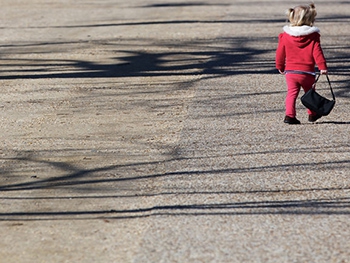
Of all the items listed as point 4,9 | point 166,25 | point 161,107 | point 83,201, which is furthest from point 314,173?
point 4,9

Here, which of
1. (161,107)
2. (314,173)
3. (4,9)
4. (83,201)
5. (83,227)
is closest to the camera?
(83,227)

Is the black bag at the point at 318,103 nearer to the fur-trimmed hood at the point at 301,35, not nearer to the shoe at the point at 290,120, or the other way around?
the shoe at the point at 290,120

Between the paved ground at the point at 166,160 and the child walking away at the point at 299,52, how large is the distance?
31cm

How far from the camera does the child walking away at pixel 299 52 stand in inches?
311

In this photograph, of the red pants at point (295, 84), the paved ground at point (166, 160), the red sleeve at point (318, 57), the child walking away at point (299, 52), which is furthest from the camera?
the red pants at point (295, 84)

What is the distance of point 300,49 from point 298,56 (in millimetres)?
71

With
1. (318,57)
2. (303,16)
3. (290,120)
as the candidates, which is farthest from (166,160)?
(303,16)

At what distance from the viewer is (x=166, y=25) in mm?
18109

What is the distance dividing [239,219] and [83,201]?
1.18m

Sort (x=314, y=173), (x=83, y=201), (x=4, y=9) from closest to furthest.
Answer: (x=83, y=201) → (x=314, y=173) → (x=4, y=9)

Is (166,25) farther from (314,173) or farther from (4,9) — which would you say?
(314,173)

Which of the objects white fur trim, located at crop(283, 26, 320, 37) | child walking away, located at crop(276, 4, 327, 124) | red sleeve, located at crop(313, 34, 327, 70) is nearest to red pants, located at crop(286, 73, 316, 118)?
child walking away, located at crop(276, 4, 327, 124)

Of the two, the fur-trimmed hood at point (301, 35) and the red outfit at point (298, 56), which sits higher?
the fur-trimmed hood at point (301, 35)

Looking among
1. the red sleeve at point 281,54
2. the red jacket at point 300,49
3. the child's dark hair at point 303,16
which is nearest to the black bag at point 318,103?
the red jacket at point 300,49
